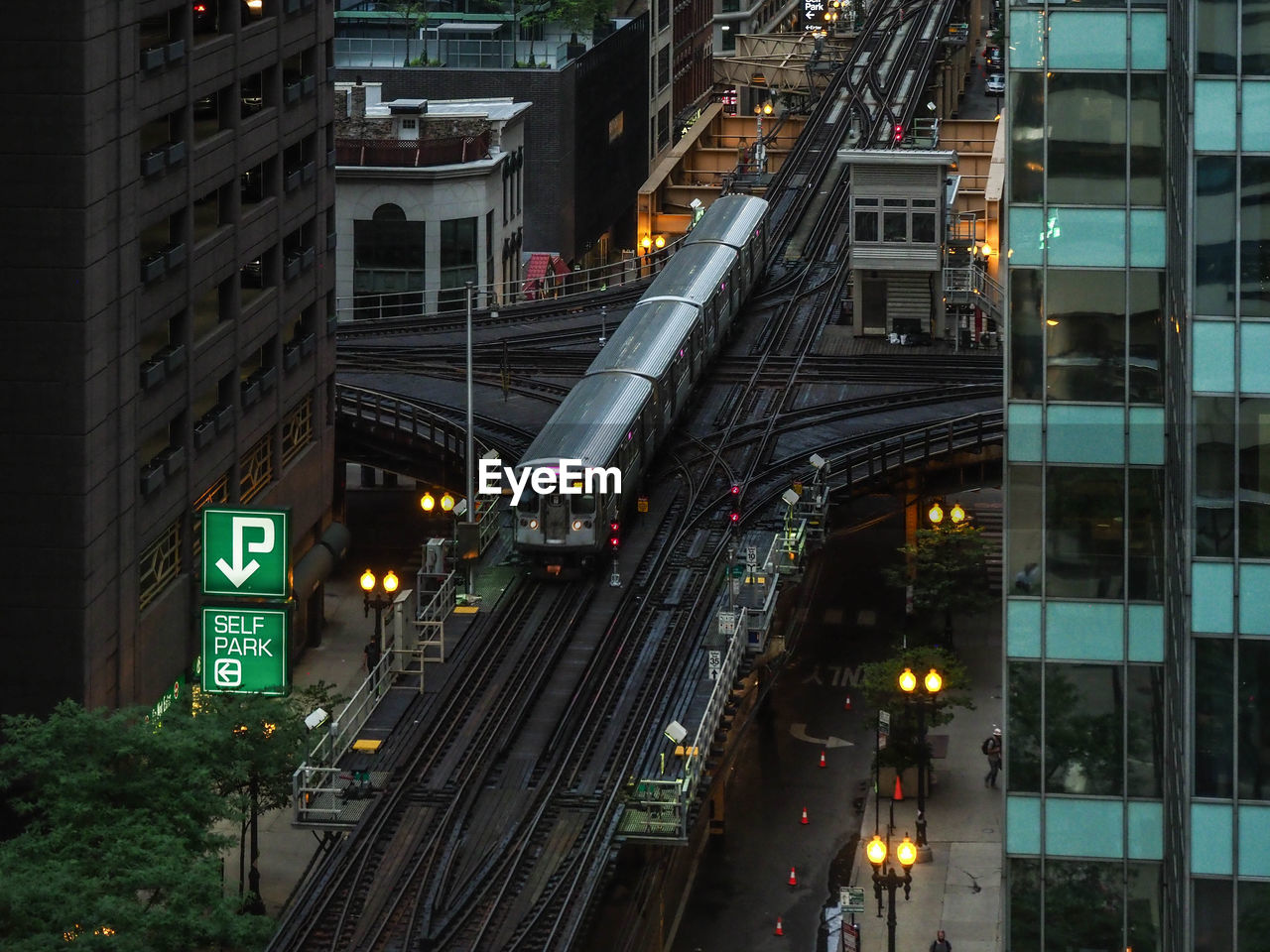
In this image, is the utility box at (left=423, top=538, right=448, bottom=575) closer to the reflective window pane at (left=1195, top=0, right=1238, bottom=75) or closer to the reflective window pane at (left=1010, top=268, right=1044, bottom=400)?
the reflective window pane at (left=1010, top=268, right=1044, bottom=400)

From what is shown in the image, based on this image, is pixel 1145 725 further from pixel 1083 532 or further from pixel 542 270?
pixel 542 270

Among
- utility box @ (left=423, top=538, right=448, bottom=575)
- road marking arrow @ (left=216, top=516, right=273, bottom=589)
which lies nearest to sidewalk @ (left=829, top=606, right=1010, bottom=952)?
utility box @ (left=423, top=538, right=448, bottom=575)

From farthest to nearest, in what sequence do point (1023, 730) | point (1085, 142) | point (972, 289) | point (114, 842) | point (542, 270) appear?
1. point (542, 270)
2. point (972, 289)
3. point (114, 842)
4. point (1023, 730)
5. point (1085, 142)

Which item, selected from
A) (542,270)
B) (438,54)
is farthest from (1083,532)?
(438,54)

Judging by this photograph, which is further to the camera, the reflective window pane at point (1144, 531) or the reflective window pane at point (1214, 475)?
the reflective window pane at point (1144, 531)

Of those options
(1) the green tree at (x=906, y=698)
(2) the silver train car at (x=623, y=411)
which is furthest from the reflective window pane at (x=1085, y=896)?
(2) the silver train car at (x=623, y=411)

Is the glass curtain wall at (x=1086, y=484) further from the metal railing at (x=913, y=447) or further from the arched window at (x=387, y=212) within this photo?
the arched window at (x=387, y=212)
